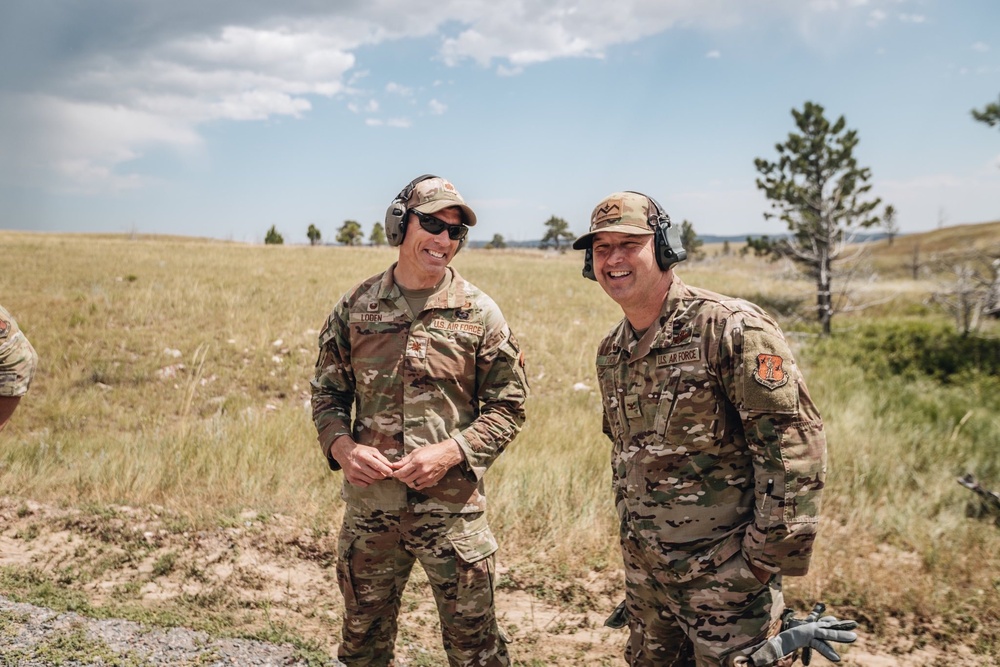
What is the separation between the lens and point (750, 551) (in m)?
2.29

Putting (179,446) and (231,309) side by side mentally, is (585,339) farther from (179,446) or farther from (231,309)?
(179,446)

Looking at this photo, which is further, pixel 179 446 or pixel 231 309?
pixel 231 309

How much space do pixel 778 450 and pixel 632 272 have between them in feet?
2.60

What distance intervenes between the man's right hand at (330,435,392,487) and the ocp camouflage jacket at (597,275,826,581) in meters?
0.99

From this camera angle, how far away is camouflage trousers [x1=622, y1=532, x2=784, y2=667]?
236 centimetres

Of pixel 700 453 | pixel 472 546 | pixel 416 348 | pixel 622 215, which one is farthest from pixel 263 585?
pixel 622 215

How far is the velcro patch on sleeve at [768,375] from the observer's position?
2.20 metres

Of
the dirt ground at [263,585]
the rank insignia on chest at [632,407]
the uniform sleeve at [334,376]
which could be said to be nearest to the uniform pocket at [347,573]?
the uniform sleeve at [334,376]

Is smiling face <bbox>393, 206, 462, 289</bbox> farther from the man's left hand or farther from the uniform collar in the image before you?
the man's left hand

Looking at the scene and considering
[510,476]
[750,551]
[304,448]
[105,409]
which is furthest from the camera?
[105,409]

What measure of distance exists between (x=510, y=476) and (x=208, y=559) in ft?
8.37

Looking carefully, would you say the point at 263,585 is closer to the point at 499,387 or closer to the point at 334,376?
the point at 334,376

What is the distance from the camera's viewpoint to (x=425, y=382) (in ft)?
9.81

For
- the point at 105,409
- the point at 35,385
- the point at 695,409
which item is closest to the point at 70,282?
the point at 35,385
